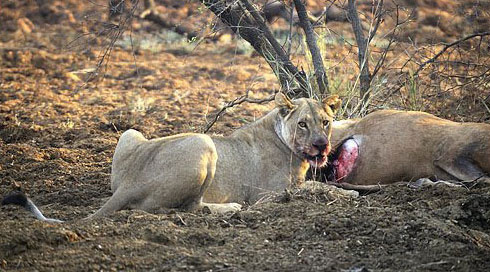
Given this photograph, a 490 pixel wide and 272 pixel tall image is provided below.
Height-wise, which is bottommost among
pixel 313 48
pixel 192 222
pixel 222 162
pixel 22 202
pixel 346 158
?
pixel 346 158

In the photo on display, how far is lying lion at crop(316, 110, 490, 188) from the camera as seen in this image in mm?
6418

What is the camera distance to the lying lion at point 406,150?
642cm

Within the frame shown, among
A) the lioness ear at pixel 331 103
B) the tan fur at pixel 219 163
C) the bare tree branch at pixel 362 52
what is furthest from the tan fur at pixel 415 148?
the bare tree branch at pixel 362 52

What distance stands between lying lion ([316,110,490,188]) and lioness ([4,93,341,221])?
0.26 meters

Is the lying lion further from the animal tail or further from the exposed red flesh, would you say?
the animal tail

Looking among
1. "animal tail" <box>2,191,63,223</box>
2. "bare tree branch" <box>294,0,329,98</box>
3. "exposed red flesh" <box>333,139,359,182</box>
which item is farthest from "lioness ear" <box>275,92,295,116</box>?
"animal tail" <box>2,191,63,223</box>

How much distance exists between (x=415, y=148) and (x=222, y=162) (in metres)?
1.56

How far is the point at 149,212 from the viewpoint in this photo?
5.94 m

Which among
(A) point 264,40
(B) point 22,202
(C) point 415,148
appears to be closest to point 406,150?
(C) point 415,148

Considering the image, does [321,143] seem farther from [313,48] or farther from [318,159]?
[313,48]

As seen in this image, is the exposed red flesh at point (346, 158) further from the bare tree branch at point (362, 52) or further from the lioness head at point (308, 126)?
the bare tree branch at point (362, 52)

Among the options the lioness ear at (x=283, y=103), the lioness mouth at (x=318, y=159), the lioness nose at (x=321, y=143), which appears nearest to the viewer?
the lioness nose at (x=321, y=143)

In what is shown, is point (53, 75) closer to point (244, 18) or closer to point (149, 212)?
point (244, 18)

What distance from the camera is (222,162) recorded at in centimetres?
662
